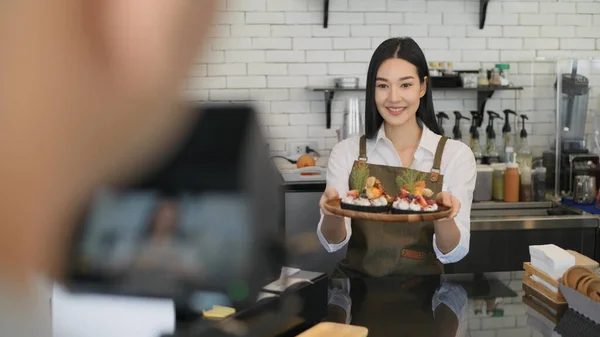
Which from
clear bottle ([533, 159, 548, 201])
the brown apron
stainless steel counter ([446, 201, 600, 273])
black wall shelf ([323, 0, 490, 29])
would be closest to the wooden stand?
the brown apron

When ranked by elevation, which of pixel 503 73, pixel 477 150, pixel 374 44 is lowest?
pixel 477 150

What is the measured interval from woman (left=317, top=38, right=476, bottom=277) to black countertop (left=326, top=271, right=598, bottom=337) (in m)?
0.33

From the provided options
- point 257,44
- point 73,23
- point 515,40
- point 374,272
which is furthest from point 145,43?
point 515,40

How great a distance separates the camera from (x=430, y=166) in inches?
122

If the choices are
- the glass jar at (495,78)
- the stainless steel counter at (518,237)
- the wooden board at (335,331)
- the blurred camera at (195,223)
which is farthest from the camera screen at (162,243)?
the glass jar at (495,78)

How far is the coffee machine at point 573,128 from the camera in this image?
4539mm

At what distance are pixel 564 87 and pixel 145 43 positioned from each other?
4785 millimetres

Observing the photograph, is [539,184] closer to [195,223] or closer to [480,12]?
[480,12]

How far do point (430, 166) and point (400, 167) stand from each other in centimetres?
14

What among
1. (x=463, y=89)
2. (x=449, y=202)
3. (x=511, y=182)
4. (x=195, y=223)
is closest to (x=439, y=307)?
(x=449, y=202)

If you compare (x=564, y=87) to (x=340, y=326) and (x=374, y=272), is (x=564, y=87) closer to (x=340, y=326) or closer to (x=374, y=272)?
(x=374, y=272)

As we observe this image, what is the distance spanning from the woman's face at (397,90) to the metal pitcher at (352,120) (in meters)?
1.71

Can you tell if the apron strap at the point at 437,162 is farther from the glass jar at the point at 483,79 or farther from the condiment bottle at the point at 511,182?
the glass jar at the point at 483,79

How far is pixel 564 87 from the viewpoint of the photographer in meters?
4.55
